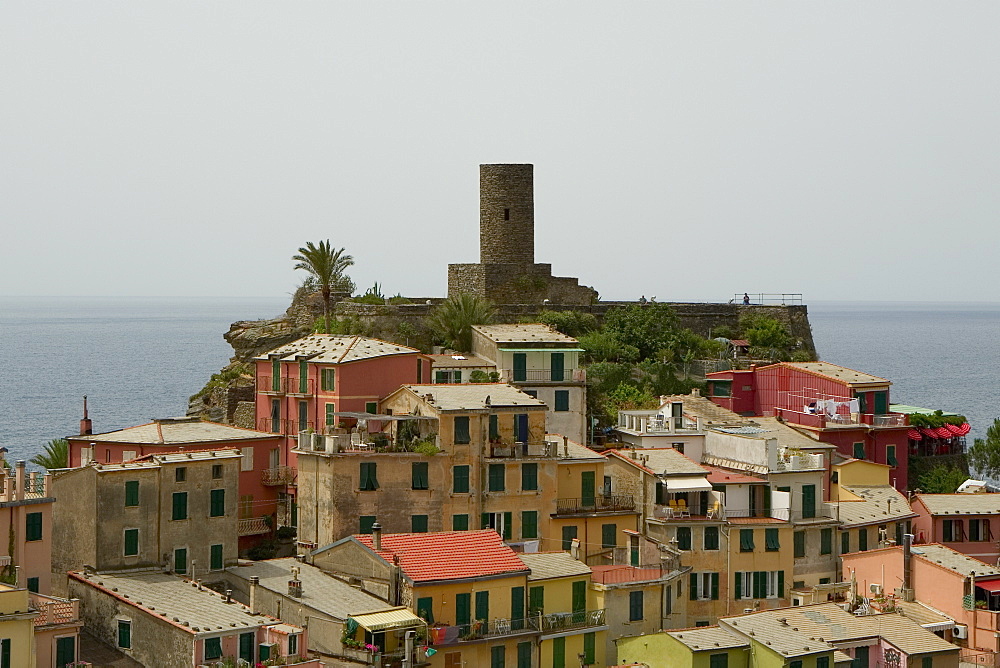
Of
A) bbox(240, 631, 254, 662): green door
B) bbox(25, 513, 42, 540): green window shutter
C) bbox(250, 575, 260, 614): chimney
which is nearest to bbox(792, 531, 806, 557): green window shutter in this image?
bbox(250, 575, 260, 614): chimney

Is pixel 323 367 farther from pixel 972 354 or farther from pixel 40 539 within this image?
pixel 972 354

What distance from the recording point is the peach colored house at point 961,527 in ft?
164

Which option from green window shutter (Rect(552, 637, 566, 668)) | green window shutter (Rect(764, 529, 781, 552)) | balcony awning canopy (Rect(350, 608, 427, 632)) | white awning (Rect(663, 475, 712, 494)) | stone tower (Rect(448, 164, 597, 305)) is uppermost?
stone tower (Rect(448, 164, 597, 305))

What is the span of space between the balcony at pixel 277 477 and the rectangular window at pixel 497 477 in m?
6.70

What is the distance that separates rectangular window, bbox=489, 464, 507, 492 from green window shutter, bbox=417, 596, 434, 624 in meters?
→ 7.57

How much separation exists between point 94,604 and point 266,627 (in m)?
4.57

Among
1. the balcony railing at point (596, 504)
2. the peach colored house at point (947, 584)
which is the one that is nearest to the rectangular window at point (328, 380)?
the balcony railing at point (596, 504)

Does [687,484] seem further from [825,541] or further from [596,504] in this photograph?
[825,541]

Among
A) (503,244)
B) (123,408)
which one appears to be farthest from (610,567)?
(123,408)

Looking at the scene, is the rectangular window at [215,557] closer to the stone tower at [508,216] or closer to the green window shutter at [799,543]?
the green window shutter at [799,543]

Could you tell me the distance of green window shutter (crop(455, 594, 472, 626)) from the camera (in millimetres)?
37875

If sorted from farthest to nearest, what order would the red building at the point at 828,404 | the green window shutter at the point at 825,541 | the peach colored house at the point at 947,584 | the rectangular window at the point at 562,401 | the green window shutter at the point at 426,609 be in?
1. the red building at the point at 828,404
2. the rectangular window at the point at 562,401
3. the green window shutter at the point at 825,541
4. the peach colored house at the point at 947,584
5. the green window shutter at the point at 426,609

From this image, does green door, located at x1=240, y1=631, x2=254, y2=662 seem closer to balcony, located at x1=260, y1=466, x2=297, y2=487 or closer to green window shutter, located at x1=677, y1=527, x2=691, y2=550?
balcony, located at x1=260, y1=466, x2=297, y2=487

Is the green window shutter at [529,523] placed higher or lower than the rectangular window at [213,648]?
higher
